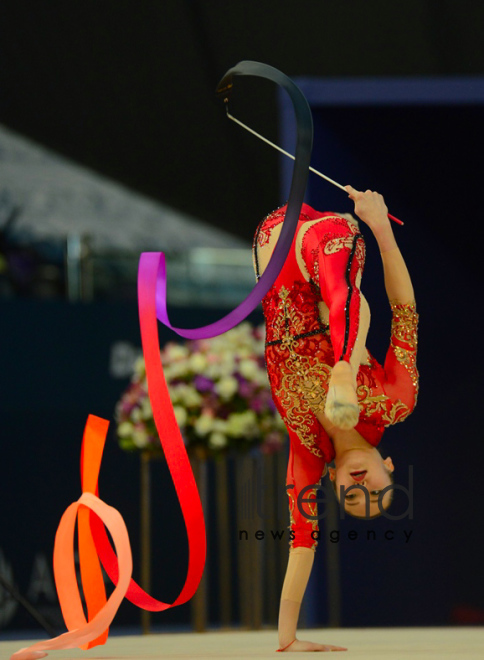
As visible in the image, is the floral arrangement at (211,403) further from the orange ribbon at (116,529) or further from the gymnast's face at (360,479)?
the gymnast's face at (360,479)

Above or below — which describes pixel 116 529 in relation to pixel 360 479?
below

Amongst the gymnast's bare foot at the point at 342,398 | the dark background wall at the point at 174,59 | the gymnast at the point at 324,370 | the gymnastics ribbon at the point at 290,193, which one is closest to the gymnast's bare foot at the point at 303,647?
the gymnast at the point at 324,370

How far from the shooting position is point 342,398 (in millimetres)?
2064

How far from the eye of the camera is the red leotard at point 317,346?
2.27m

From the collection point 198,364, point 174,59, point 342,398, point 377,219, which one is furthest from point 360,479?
point 174,59

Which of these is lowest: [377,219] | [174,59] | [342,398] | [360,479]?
[360,479]

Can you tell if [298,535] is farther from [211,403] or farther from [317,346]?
[211,403]

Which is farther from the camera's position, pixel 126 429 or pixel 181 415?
pixel 126 429

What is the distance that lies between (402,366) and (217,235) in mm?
6367

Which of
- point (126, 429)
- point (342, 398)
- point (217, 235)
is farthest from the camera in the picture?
point (217, 235)

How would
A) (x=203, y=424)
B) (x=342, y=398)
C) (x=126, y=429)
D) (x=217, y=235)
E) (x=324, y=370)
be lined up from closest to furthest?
(x=342, y=398) < (x=324, y=370) < (x=203, y=424) < (x=126, y=429) < (x=217, y=235)

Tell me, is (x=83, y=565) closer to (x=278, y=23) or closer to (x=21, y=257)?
(x=21, y=257)

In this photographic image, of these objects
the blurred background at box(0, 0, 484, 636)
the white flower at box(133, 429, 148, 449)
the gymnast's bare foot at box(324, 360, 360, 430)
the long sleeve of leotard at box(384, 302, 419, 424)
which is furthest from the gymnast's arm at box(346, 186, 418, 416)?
the white flower at box(133, 429, 148, 449)

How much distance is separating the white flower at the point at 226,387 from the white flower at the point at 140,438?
0.30m
